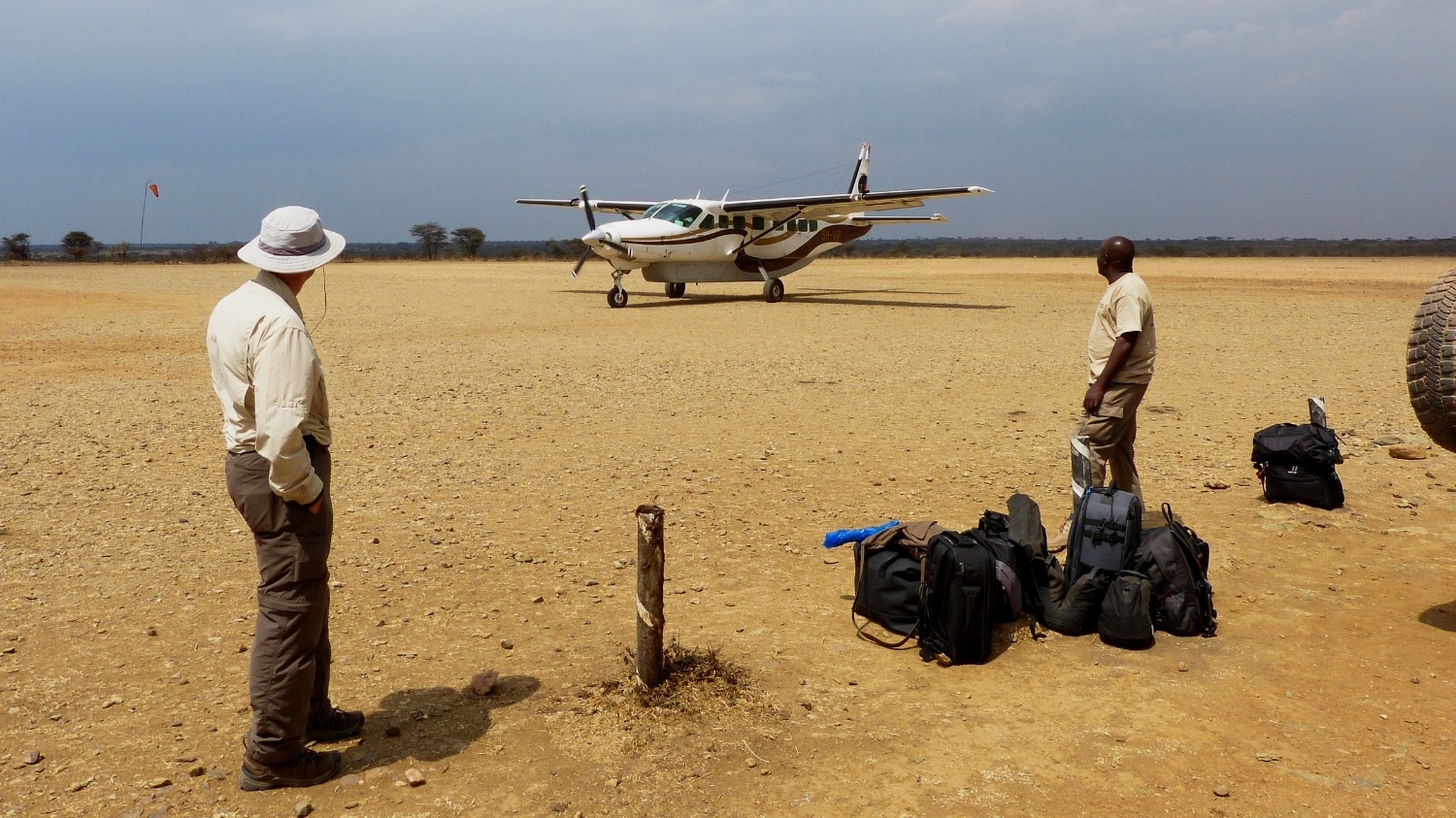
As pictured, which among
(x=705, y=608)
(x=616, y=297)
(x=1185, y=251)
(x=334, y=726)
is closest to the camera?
(x=334, y=726)

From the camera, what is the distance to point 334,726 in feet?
12.7

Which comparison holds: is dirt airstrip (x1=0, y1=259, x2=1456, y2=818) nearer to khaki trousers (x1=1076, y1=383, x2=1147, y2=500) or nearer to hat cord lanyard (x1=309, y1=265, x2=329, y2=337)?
khaki trousers (x1=1076, y1=383, x2=1147, y2=500)

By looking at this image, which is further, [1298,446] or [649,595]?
[1298,446]

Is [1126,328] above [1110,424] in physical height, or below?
above

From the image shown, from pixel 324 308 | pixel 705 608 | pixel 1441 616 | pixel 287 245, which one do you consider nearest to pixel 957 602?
pixel 705 608

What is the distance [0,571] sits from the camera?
566 cm

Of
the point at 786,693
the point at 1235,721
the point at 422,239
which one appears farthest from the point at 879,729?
the point at 422,239

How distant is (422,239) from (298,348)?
73.1 m

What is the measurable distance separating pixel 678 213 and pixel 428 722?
71.4 ft

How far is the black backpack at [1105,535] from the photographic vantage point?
5.04m

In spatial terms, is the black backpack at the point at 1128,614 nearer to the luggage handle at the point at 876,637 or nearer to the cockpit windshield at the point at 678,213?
the luggage handle at the point at 876,637

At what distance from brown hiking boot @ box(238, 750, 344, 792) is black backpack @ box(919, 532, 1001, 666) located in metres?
2.64

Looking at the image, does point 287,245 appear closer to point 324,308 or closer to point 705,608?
point 324,308

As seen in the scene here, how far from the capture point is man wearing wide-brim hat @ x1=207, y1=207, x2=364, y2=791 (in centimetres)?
323
